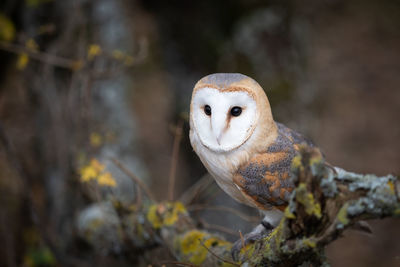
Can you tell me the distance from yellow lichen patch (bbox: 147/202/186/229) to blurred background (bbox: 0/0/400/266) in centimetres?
13

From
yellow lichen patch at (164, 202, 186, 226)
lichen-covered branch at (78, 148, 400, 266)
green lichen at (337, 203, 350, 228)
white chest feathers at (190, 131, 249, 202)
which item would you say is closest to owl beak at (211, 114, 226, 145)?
white chest feathers at (190, 131, 249, 202)

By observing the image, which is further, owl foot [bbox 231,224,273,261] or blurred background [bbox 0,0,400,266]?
blurred background [bbox 0,0,400,266]

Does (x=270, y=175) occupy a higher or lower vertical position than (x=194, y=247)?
higher

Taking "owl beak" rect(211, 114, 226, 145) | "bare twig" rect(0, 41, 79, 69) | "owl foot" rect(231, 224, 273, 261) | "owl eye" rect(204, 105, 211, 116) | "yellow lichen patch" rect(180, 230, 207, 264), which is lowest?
"yellow lichen patch" rect(180, 230, 207, 264)

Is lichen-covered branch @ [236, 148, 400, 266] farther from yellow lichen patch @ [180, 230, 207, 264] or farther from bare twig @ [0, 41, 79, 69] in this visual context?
bare twig @ [0, 41, 79, 69]

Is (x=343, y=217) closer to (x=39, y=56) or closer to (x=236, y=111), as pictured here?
(x=236, y=111)

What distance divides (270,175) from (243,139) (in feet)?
0.54

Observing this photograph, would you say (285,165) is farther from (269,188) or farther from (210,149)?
(210,149)

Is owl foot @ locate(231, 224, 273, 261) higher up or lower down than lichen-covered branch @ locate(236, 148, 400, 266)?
lower down

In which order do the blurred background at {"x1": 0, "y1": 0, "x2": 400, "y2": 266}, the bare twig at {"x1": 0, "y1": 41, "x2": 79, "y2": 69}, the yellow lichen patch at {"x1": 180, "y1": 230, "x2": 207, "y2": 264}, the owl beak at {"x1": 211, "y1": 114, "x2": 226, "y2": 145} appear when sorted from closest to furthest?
the owl beak at {"x1": 211, "y1": 114, "x2": 226, "y2": 145}
the yellow lichen patch at {"x1": 180, "y1": 230, "x2": 207, "y2": 264}
the bare twig at {"x1": 0, "y1": 41, "x2": 79, "y2": 69}
the blurred background at {"x1": 0, "y1": 0, "x2": 400, "y2": 266}

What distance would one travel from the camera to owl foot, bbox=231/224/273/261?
1.47m

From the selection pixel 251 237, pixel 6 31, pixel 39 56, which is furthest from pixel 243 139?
pixel 6 31

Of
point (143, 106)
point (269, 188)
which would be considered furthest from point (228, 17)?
point (269, 188)

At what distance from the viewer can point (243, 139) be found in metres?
1.34
